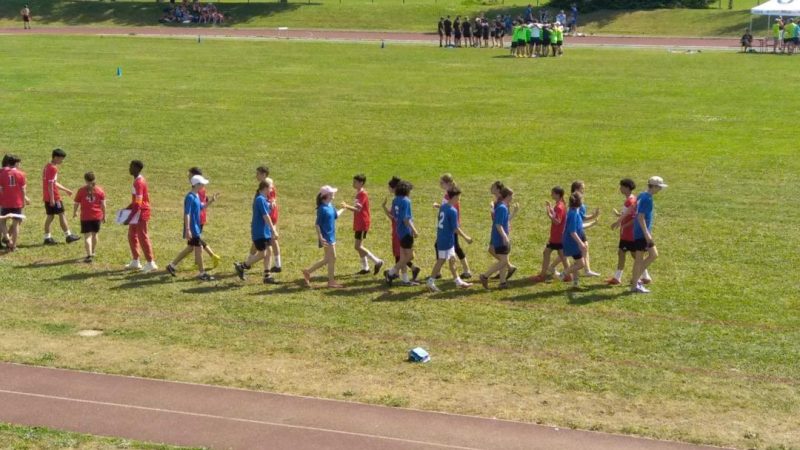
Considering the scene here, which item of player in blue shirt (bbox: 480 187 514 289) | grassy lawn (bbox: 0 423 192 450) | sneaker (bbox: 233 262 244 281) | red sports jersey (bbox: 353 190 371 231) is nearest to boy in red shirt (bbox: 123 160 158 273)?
sneaker (bbox: 233 262 244 281)

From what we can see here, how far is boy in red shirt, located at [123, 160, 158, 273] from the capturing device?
19922 millimetres

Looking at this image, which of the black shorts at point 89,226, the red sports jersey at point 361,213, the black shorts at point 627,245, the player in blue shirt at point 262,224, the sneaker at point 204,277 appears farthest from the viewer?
the black shorts at point 89,226

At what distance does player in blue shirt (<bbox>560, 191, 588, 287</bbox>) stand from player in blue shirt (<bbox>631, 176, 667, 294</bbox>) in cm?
86

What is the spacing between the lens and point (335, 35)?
7050 centimetres

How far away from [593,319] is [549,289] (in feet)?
5.71

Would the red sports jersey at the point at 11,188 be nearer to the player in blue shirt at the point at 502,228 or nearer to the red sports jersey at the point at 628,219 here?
the player in blue shirt at the point at 502,228

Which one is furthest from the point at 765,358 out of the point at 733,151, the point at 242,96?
the point at 242,96

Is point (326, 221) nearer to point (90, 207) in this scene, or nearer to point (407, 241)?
point (407, 241)

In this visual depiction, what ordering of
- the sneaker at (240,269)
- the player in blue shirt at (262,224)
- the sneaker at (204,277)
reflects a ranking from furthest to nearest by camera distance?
1. the sneaker at (204,277)
2. the sneaker at (240,269)
3. the player in blue shirt at (262,224)

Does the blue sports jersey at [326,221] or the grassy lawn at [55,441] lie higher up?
the blue sports jersey at [326,221]

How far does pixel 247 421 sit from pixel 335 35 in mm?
58496

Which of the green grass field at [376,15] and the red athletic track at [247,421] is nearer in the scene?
the red athletic track at [247,421]

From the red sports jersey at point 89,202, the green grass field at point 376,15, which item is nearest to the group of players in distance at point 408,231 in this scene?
the red sports jersey at point 89,202

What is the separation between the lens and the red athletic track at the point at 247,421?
13.1 metres
